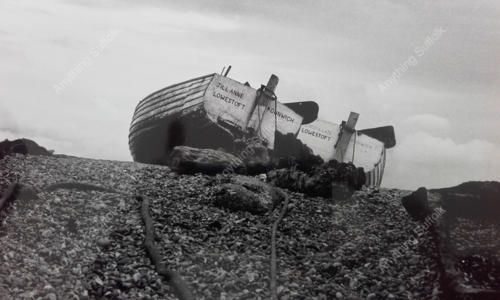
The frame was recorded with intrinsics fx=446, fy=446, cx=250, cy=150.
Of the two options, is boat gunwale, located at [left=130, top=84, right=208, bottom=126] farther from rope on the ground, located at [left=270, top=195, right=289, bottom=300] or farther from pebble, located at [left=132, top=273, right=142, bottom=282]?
pebble, located at [left=132, top=273, right=142, bottom=282]

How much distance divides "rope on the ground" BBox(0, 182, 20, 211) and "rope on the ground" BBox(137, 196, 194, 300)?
2.12 m

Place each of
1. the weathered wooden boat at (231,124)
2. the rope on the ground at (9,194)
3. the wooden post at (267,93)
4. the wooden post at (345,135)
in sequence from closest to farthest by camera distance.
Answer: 1. the rope on the ground at (9,194)
2. the weathered wooden boat at (231,124)
3. the wooden post at (267,93)
4. the wooden post at (345,135)

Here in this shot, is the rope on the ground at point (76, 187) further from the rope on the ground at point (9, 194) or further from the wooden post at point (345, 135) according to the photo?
the wooden post at point (345, 135)

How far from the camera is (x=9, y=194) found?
7301 millimetres

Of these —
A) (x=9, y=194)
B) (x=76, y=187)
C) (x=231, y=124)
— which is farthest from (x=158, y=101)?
(x=9, y=194)

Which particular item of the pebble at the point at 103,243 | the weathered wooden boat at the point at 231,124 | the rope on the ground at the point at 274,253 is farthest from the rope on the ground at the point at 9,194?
the weathered wooden boat at the point at 231,124

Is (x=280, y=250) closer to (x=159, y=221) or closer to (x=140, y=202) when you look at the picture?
(x=159, y=221)

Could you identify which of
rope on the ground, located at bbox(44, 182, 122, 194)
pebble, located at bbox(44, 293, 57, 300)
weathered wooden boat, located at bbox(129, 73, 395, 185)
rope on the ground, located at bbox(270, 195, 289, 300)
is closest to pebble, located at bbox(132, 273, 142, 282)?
pebble, located at bbox(44, 293, 57, 300)

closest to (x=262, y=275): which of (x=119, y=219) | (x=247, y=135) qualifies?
(x=119, y=219)

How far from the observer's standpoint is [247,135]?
1513 centimetres

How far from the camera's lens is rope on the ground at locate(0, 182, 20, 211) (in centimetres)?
698

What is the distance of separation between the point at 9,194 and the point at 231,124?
336 inches

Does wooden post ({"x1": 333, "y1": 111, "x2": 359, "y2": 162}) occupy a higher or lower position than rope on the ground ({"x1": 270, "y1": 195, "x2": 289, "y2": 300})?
higher

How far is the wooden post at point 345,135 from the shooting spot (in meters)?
17.6
